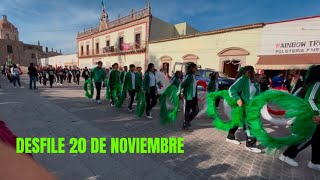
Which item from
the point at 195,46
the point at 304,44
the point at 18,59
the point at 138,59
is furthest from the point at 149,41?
the point at 18,59

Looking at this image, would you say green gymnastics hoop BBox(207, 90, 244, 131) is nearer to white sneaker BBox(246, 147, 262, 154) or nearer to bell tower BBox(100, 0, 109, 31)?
white sneaker BBox(246, 147, 262, 154)

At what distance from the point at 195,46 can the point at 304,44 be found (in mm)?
8501

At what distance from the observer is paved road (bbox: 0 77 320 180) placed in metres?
3.49

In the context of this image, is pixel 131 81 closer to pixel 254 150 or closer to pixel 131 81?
pixel 131 81

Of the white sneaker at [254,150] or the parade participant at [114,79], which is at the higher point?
the parade participant at [114,79]

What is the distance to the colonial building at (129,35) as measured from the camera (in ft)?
82.4

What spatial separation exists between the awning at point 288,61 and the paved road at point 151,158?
916 centimetres

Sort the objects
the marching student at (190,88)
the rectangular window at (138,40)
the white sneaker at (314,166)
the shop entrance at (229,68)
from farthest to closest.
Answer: the rectangular window at (138,40), the shop entrance at (229,68), the marching student at (190,88), the white sneaker at (314,166)

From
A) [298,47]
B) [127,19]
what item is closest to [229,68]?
[298,47]

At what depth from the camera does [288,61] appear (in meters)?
13.9

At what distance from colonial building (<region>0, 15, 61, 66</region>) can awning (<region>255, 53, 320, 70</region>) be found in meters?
63.9

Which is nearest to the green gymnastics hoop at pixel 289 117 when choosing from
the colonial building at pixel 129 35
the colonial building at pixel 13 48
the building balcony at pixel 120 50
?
the colonial building at pixel 129 35

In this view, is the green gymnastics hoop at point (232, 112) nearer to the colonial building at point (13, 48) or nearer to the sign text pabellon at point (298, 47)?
the sign text pabellon at point (298, 47)

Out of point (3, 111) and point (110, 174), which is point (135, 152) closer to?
point (110, 174)
